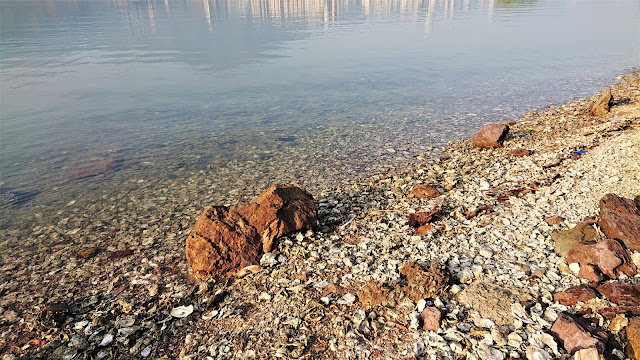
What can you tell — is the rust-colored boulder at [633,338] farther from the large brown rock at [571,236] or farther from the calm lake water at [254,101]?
the calm lake water at [254,101]

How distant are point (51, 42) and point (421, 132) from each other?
46771 mm

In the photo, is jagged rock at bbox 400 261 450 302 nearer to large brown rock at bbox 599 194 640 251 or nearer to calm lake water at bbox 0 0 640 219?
large brown rock at bbox 599 194 640 251

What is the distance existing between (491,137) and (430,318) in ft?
34.7

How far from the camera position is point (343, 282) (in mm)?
6723

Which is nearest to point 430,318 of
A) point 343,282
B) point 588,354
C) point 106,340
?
point 343,282

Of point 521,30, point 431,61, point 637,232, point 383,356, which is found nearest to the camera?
point 383,356

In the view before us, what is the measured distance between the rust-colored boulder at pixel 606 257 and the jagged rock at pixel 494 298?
49.9 inches

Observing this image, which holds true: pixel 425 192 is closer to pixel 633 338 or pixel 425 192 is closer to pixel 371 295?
pixel 371 295

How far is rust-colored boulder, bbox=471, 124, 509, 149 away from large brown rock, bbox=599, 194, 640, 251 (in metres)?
7.21

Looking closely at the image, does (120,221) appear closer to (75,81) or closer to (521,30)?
(75,81)

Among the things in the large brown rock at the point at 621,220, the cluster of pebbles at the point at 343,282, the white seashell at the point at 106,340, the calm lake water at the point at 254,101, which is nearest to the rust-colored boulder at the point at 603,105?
the calm lake water at the point at 254,101

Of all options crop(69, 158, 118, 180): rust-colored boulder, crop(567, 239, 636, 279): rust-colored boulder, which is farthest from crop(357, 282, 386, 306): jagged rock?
crop(69, 158, 118, 180): rust-colored boulder

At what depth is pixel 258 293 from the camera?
6742mm

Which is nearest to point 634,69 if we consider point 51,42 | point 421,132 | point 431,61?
point 431,61
